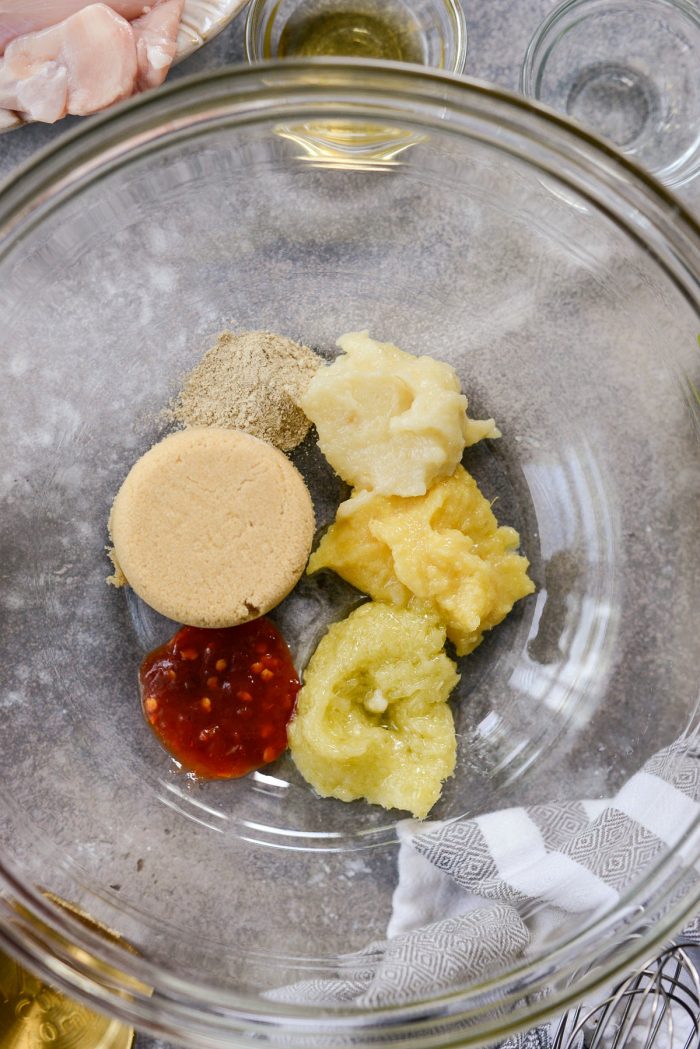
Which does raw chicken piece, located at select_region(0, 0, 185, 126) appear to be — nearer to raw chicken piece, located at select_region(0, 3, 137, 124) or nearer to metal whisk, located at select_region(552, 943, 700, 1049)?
raw chicken piece, located at select_region(0, 3, 137, 124)

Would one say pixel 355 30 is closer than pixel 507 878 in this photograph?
No

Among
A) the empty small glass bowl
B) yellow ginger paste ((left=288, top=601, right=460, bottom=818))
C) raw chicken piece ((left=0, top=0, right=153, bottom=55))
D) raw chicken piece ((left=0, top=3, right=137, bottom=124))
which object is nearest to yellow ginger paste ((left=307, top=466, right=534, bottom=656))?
yellow ginger paste ((left=288, top=601, right=460, bottom=818))

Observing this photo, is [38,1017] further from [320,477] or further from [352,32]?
[352,32]

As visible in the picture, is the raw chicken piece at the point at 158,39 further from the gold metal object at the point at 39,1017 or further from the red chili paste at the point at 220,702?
the gold metal object at the point at 39,1017

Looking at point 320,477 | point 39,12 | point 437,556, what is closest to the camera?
point 437,556

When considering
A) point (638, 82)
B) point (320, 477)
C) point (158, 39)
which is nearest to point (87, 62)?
point (158, 39)

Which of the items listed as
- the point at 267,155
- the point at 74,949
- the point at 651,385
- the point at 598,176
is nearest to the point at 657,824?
the point at 651,385

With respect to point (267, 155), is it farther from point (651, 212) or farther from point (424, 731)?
point (424, 731)
